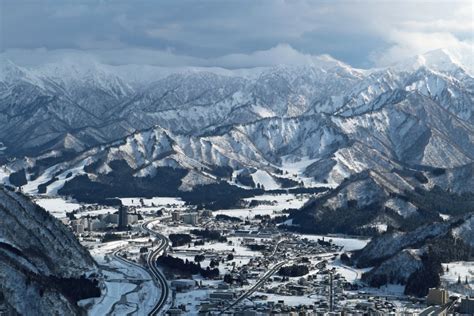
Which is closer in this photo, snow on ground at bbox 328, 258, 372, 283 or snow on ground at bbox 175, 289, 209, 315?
snow on ground at bbox 175, 289, 209, 315

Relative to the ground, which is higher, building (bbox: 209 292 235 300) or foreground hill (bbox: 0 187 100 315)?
foreground hill (bbox: 0 187 100 315)

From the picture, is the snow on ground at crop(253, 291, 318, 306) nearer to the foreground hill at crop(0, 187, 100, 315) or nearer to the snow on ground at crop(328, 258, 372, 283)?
the snow on ground at crop(328, 258, 372, 283)

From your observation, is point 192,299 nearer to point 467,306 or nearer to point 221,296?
point 221,296

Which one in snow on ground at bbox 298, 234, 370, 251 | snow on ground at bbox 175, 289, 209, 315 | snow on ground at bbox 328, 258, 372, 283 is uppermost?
snow on ground at bbox 298, 234, 370, 251

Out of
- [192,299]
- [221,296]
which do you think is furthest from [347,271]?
[192,299]

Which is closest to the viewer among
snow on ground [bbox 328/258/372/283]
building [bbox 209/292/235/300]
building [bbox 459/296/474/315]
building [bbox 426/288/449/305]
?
building [bbox 459/296/474/315]

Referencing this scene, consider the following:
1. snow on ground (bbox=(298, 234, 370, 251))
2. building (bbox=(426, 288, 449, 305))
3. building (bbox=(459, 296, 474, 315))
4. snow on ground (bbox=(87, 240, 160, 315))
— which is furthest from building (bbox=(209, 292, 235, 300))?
snow on ground (bbox=(298, 234, 370, 251))
